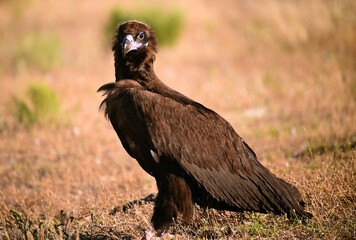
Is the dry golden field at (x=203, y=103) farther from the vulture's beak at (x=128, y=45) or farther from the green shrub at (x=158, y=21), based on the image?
the vulture's beak at (x=128, y=45)

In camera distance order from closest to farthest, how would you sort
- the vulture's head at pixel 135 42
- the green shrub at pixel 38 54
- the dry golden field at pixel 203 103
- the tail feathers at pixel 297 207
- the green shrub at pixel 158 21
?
the tail feathers at pixel 297 207 → the dry golden field at pixel 203 103 → the vulture's head at pixel 135 42 → the green shrub at pixel 38 54 → the green shrub at pixel 158 21

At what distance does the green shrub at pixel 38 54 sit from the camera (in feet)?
35.9

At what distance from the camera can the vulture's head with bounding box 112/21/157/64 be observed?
3.91m

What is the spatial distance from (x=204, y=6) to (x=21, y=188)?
532 inches

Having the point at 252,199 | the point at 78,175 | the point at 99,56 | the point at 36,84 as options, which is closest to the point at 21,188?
the point at 78,175

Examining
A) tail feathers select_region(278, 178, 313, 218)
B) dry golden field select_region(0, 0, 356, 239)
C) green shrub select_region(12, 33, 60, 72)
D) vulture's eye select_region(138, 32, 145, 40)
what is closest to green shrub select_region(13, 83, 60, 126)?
dry golden field select_region(0, 0, 356, 239)

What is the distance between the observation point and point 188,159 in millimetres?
3344

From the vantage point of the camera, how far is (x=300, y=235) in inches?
133

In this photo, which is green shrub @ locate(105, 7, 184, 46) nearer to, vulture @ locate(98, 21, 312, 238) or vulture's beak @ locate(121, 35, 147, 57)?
vulture's beak @ locate(121, 35, 147, 57)

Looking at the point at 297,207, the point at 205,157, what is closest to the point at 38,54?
the point at 205,157

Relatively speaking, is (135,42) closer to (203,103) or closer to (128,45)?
(128,45)

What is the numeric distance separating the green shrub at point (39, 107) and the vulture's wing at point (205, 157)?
4682 millimetres

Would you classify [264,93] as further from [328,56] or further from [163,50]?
[163,50]

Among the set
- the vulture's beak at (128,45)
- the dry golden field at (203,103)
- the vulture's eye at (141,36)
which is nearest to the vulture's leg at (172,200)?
the dry golden field at (203,103)
